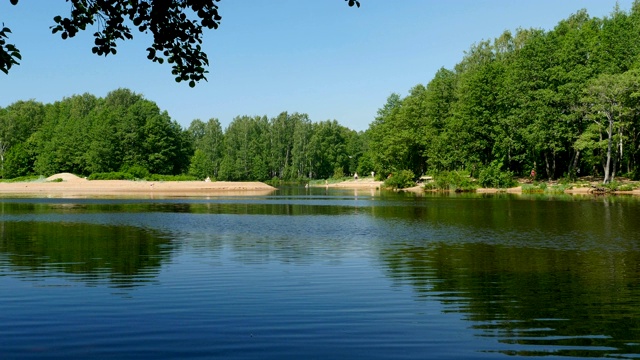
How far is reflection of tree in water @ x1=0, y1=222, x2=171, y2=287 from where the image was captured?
17.2 m

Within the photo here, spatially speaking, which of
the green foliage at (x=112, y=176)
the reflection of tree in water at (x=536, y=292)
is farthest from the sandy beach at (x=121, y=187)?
the reflection of tree in water at (x=536, y=292)

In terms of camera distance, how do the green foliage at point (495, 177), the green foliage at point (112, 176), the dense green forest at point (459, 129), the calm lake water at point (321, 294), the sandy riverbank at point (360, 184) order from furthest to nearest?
the sandy riverbank at point (360, 184)
the green foliage at point (112, 176)
the green foliage at point (495, 177)
the dense green forest at point (459, 129)
the calm lake water at point (321, 294)

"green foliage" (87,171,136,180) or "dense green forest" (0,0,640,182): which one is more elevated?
"dense green forest" (0,0,640,182)

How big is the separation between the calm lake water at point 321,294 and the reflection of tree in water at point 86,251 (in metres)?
0.08

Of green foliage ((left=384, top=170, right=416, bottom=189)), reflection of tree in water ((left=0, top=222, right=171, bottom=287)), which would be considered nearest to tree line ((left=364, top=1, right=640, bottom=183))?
green foliage ((left=384, top=170, right=416, bottom=189))

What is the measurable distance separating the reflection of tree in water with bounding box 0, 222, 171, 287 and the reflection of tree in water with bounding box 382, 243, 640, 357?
8.05 metres

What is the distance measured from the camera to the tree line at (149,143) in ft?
405

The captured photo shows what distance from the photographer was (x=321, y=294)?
45.9 ft

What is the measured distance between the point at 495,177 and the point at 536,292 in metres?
71.5

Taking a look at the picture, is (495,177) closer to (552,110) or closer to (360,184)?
(552,110)

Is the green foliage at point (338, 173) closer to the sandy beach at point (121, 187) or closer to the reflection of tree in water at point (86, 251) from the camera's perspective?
the sandy beach at point (121, 187)

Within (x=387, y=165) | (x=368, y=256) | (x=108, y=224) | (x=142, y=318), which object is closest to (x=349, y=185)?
(x=387, y=165)

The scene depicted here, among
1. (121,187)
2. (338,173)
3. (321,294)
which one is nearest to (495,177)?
(121,187)

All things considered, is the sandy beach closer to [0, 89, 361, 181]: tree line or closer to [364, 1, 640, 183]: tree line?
[0, 89, 361, 181]: tree line
